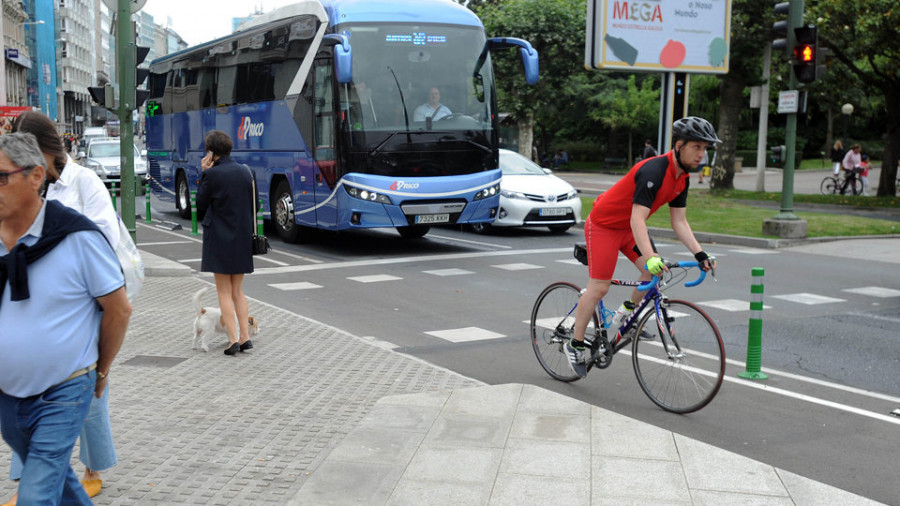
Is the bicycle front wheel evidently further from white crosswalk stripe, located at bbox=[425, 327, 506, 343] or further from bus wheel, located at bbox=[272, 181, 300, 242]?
bus wheel, located at bbox=[272, 181, 300, 242]

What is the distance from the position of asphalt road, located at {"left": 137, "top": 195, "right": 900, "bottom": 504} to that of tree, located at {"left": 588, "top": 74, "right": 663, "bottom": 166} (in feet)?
126

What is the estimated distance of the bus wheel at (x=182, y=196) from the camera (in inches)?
872

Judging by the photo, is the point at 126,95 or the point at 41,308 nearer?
the point at 41,308

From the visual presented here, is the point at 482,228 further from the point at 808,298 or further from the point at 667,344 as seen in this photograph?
the point at 667,344

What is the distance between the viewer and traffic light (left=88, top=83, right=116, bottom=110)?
42.1 feet

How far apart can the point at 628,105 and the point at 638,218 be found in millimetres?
50947

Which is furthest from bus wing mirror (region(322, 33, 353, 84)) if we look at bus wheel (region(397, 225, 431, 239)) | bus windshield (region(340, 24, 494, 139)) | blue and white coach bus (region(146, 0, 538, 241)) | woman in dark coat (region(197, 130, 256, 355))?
woman in dark coat (region(197, 130, 256, 355))

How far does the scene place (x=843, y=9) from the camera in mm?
24453

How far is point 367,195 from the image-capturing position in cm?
1429

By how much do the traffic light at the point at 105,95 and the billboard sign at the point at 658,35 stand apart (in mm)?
10778

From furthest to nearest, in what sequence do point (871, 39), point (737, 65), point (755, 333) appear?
1. point (737, 65)
2. point (871, 39)
3. point (755, 333)

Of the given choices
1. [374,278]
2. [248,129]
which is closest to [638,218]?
[374,278]

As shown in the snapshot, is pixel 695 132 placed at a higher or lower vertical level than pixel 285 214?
higher

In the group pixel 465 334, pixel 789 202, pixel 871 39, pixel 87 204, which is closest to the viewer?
pixel 87 204
